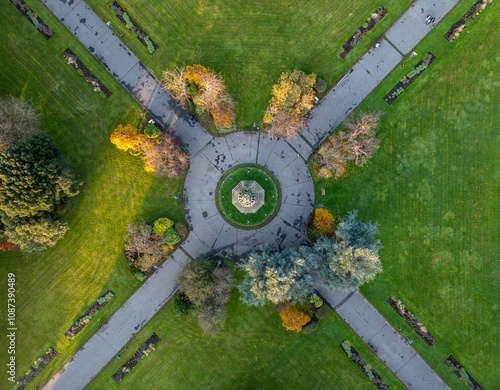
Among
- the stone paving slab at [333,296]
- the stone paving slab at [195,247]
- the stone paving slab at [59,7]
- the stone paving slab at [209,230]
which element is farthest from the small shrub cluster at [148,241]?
the stone paving slab at [59,7]

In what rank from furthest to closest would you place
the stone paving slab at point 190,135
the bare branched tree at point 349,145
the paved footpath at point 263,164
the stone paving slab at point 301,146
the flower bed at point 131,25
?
the stone paving slab at point 301,146 → the stone paving slab at point 190,135 → the paved footpath at point 263,164 → the flower bed at point 131,25 → the bare branched tree at point 349,145

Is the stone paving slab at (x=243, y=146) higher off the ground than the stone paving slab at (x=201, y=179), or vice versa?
the stone paving slab at (x=243, y=146)

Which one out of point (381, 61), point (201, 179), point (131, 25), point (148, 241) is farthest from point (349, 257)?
point (131, 25)

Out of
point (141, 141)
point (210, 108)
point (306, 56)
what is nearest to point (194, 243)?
point (141, 141)

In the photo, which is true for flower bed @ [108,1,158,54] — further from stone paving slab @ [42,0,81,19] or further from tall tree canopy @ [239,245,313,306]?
Answer: tall tree canopy @ [239,245,313,306]

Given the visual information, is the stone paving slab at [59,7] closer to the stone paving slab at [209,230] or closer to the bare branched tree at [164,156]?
the bare branched tree at [164,156]

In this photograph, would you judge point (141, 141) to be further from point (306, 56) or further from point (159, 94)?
point (306, 56)

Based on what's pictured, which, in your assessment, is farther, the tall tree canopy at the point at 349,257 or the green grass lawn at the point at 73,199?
the green grass lawn at the point at 73,199
